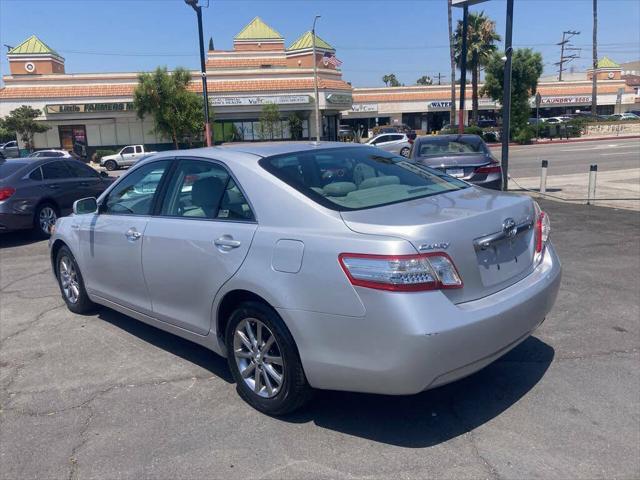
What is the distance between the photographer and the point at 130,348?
4.86 meters

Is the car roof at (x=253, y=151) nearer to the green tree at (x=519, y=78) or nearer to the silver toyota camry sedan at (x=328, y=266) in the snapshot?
the silver toyota camry sedan at (x=328, y=266)

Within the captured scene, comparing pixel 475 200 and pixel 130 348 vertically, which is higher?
pixel 475 200

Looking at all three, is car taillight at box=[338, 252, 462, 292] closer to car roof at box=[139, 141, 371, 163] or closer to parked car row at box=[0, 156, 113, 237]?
car roof at box=[139, 141, 371, 163]

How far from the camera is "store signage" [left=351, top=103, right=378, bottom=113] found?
195 feet

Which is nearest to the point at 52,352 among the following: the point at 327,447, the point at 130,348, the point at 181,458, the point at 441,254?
the point at 130,348

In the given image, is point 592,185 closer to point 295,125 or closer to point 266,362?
point 266,362

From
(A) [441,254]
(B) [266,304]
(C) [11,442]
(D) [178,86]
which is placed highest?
(D) [178,86]

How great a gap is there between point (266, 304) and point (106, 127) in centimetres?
4250

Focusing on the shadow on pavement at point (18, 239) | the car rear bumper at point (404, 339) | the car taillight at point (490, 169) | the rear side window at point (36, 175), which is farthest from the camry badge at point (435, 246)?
the rear side window at point (36, 175)

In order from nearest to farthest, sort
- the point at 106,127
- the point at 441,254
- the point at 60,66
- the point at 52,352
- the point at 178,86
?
the point at 441,254
the point at 52,352
the point at 178,86
the point at 106,127
the point at 60,66

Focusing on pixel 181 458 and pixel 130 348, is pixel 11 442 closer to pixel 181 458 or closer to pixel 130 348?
pixel 181 458

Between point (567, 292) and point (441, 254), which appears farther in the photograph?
point (567, 292)

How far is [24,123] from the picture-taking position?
38.4m

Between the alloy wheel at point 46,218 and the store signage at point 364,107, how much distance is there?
167ft
